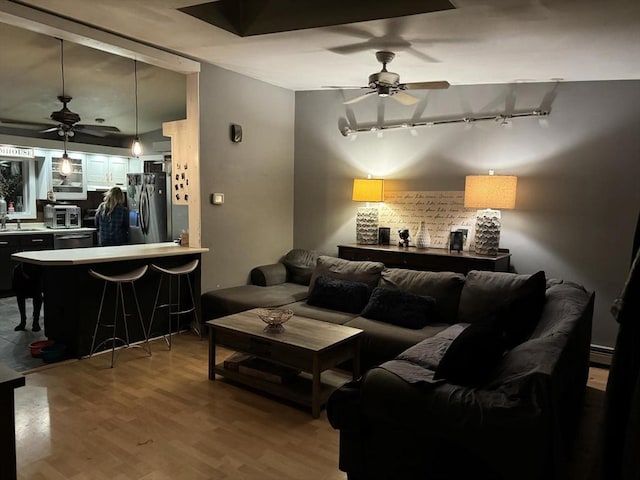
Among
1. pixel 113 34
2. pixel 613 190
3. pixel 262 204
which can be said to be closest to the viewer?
pixel 113 34

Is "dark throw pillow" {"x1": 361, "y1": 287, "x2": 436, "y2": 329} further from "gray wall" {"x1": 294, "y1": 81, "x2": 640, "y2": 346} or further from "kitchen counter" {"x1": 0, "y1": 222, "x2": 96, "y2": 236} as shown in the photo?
"kitchen counter" {"x1": 0, "y1": 222, "x2": 96, "y2": 236}

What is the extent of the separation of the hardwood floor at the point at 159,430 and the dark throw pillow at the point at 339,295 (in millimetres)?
1139

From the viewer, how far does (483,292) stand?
3.48 meters

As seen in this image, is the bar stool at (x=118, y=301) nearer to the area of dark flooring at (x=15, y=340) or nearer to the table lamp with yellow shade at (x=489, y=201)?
the area of dark flooring at (x=15, y=340)

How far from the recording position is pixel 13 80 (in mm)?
4930

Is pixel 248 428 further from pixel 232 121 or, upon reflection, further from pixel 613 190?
pixel 613 190

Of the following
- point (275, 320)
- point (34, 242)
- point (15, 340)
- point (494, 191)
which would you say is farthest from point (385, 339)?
point (34, 242)

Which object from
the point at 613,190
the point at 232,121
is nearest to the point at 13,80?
the point at 232,121

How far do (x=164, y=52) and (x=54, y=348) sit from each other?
2.76 meters

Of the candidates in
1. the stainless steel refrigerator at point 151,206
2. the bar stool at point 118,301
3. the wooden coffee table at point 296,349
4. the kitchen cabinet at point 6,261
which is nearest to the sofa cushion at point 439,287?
the wooden coffee table at point 296,349

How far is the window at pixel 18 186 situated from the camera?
22.5 ft

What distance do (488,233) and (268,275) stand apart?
241 centimetres

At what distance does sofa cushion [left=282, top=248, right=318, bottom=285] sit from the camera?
5207 mm

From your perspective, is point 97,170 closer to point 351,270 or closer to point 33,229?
point 33,229
